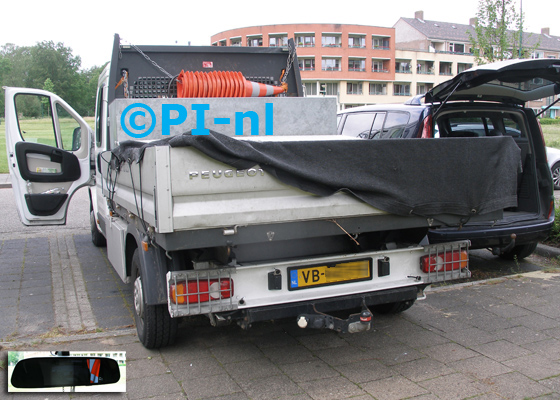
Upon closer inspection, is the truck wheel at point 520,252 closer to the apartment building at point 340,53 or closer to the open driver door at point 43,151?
the open driver door at point 43,151

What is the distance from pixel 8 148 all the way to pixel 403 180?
476cm

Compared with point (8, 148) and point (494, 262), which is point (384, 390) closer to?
point (494, 262)

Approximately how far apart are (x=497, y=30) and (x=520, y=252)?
35.2ft

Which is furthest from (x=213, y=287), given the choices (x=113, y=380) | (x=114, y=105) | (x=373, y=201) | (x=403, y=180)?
(x=114, y=105)

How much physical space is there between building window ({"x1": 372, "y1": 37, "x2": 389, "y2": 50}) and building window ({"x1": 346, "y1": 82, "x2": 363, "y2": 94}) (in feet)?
20.6

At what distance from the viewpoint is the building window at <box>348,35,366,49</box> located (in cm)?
8006

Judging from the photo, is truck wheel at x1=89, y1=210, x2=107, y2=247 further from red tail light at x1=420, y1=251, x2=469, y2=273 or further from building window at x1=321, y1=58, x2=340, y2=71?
building window at x1=321, y1=58, x2=340, y2=71

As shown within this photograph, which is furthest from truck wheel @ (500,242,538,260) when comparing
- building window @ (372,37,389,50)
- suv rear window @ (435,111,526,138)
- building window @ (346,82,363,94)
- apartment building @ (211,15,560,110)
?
building window @ (372,37,389,50)

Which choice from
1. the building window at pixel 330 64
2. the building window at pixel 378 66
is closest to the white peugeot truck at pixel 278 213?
the building window at pixel 330 64

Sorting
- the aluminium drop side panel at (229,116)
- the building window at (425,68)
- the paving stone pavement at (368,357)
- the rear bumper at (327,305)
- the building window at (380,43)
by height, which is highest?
the building window at (380,43)

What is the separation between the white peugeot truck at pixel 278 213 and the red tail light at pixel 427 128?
1979mm

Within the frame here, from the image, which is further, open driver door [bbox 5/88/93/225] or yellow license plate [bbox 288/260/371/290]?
open driver door [bbox 5/88/93/225]

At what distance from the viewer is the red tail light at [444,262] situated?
4039 mm

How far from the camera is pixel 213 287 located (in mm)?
3416
